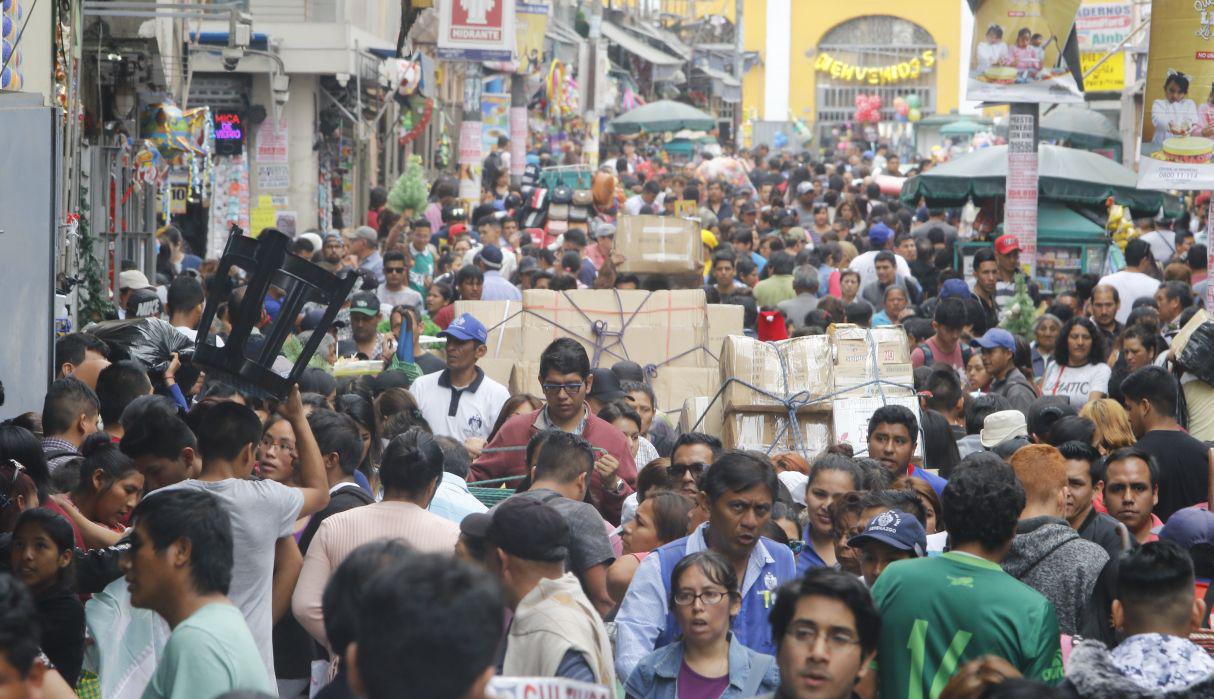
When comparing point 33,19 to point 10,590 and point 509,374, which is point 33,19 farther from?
point 10,590

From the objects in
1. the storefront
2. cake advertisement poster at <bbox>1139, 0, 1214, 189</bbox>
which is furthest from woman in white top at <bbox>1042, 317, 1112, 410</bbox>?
the storefront

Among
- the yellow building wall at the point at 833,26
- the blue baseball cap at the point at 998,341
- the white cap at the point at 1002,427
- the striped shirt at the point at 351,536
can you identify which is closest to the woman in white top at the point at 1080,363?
the blue baseball cap at the point at 998,341

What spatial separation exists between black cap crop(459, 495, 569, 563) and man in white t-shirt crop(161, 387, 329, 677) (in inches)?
31.4

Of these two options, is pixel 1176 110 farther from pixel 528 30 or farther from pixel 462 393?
pixel 528 30

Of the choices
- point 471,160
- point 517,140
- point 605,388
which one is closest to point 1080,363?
point 605,388

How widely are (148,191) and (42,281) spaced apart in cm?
843

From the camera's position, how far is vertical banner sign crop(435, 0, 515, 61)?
23.5 meters

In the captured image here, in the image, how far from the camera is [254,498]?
5.09 m

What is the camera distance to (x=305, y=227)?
75.6ft

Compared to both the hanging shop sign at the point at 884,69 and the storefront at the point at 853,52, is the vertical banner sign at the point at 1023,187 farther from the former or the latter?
the hanging shop sign at the point at 884,69

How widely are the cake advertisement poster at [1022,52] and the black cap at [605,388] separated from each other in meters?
8.12

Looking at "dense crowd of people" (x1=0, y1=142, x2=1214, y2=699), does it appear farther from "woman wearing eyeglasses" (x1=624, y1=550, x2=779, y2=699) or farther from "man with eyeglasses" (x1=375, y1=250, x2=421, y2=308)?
"man with eyeglasses" (x1=375, y1=250, x2=421, y2=308)

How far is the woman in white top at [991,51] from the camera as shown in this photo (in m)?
16.1

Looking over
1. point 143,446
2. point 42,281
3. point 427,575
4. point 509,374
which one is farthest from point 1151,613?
point 509,374
